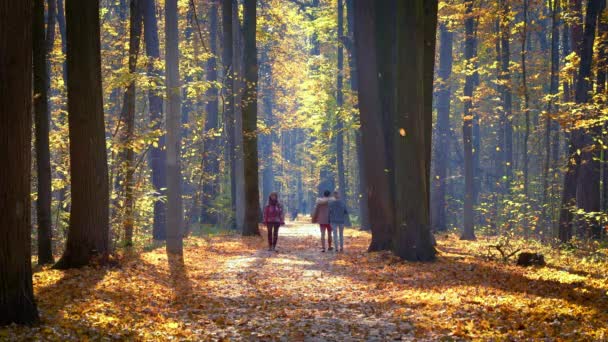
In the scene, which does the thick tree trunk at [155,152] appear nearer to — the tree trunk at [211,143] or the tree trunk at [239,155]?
the tree trunk at [211,143]

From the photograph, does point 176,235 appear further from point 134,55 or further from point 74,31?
point 74,31

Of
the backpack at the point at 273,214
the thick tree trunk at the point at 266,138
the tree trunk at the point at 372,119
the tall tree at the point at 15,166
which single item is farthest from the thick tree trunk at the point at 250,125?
the thick tree trunk at the point at 266,138

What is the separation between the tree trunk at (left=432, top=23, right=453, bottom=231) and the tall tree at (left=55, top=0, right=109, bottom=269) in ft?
Result: 61.8

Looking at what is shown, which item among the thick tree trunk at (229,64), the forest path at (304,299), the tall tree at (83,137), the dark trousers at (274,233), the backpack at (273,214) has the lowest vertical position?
the forest path at (304,299)

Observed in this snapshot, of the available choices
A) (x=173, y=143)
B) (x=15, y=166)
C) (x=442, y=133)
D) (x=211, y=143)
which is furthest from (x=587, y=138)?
(x=211, y=143)

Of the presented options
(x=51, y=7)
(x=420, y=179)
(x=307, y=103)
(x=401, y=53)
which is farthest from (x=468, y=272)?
(x=307, y=103)

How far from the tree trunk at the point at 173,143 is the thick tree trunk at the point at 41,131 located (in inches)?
141

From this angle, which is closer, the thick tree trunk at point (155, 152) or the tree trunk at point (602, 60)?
the tree trunk at point (602, 60)

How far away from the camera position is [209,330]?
828 cm

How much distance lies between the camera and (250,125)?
23.3 metres

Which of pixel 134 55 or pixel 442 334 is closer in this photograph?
pixel 442 334

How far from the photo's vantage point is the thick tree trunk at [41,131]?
1230 centimetres

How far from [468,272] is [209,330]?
6.87 meters

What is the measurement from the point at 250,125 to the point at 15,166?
16.4 metres
